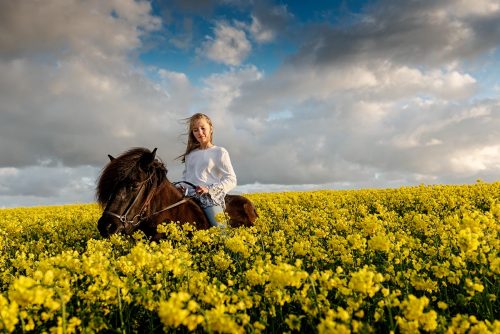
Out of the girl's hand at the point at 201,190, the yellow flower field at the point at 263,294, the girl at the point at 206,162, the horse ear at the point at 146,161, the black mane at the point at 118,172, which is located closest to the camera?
the yellow flower field at the point at 263,294

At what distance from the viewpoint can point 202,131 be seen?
29.4 ft

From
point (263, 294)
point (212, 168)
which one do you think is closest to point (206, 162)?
point (212, 168)

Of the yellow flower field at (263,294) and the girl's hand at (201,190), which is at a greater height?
the girl's hand at (201,190)

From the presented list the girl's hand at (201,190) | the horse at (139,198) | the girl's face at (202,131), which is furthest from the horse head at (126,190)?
the girl's face at (202,131)

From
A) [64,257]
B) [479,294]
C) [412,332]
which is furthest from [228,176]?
[412,332]

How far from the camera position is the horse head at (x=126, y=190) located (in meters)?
6.73

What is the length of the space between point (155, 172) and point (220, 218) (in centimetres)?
156

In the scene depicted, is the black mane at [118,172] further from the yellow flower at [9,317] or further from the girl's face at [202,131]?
the yellow flower at [9,317]

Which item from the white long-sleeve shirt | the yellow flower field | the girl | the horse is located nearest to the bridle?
the horse

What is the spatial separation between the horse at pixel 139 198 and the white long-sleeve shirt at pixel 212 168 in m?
0.88

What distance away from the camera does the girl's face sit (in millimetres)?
8930

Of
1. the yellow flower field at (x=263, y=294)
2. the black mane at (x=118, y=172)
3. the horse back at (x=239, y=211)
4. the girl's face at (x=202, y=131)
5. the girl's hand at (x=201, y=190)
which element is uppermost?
the girl's face at (x=202, y=131)

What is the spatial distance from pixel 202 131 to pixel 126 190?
258cm

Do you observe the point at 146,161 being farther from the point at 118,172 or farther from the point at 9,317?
the point at 9,317
